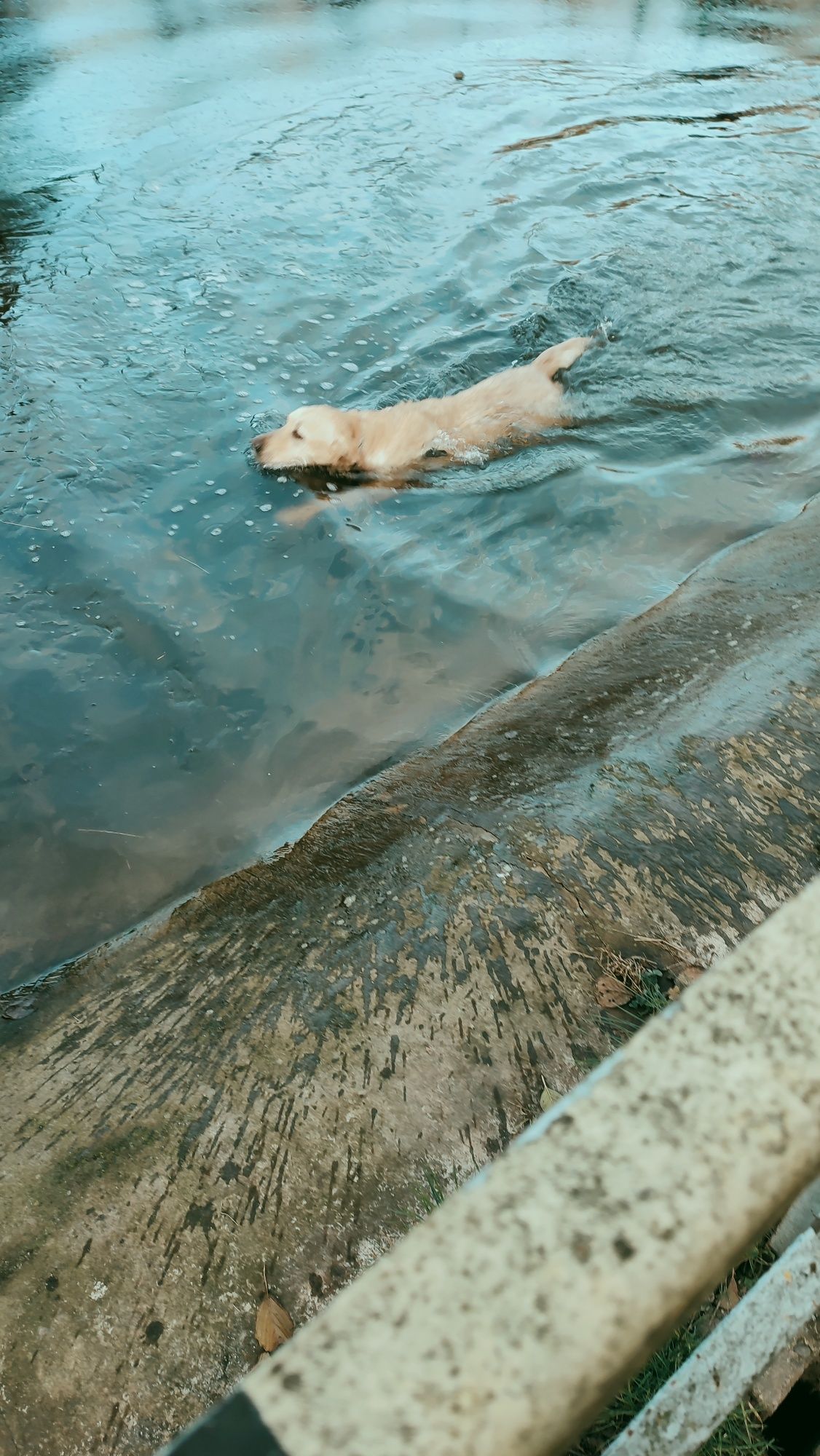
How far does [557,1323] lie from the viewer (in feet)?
1.94

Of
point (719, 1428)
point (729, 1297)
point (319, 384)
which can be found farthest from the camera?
point (319, 384)

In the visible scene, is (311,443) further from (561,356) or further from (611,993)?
(611,993)

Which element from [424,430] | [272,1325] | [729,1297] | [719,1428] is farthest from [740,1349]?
[424,430]

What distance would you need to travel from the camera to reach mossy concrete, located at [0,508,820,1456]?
1909 mm

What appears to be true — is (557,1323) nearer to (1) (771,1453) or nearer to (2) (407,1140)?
(1) (771,1453)

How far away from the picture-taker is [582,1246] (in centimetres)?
62

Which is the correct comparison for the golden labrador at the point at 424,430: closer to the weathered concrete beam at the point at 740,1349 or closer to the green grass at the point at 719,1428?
the green grass at the point at 719,1428

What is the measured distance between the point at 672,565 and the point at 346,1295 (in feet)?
14.8

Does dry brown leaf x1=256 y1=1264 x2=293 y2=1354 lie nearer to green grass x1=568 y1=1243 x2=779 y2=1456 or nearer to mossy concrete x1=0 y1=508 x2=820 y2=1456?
mossy concrete x1=0 y1=508 x2=820 y2=1456

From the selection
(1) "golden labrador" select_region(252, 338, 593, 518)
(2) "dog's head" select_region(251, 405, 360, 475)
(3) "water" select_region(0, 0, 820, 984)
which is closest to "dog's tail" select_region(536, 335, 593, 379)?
(1) "golden labrador" select_region(252, 338, 593, 518)

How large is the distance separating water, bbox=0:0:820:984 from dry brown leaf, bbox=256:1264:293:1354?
1434 millimetres

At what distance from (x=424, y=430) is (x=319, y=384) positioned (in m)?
0.96

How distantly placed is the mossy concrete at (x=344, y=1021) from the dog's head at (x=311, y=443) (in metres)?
2.35

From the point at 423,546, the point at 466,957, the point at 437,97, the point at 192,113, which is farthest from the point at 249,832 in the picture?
the point at 437,97
